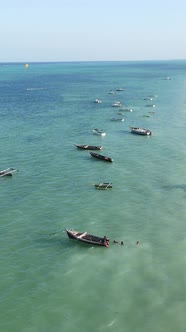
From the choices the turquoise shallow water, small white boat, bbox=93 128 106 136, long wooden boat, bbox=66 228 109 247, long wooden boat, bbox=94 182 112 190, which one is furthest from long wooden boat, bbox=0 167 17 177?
small white boat, bbox=93 128 106 136

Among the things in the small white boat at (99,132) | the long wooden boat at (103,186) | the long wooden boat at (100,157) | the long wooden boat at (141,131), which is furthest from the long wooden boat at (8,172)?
the long wooden boat at (141,131)

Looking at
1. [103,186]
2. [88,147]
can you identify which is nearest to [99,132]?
[88,147]

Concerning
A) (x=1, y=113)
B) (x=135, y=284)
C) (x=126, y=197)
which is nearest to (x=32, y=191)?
(x=126, y=197)

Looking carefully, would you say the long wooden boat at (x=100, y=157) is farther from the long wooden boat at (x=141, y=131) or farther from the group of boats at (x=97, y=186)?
the long wooden boat at (x=141, y=131)

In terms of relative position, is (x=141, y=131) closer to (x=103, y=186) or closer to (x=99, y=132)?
(x=99, y=132)

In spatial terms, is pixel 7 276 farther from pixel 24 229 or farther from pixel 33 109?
pixel 33 109

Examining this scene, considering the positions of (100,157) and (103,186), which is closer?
(103,186)
